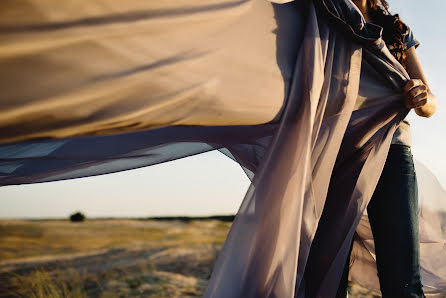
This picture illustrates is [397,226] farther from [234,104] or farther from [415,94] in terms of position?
[234,104]

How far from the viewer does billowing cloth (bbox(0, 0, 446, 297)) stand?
0.70 m

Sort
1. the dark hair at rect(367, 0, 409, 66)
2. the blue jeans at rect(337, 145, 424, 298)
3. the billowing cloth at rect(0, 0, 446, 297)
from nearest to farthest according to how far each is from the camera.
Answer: the billowing cloth at rect(0, 0, 446, 297) < the blue jeans at rect(337, 145, 424, 298) < the dark hair at rect(367, 0, 409, 66)

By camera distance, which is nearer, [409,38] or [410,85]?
[410,85]

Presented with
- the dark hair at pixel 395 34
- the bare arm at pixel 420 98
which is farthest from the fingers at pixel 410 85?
the dark hair at pixel 395 34

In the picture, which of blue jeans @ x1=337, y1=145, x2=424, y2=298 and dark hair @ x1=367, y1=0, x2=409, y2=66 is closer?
blue jeans @ x1=337, y1=145, x2=424, y2=298

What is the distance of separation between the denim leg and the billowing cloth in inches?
3.2

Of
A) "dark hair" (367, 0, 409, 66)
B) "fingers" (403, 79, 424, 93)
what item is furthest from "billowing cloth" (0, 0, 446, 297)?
"dark hair" (367, 0, 409, 66)

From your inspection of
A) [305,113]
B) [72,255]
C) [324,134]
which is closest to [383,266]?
[324,134]

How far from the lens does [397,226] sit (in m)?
1.34

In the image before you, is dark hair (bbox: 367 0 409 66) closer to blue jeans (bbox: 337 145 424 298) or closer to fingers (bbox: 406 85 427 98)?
fingers (bbox: 406 85 427 98)

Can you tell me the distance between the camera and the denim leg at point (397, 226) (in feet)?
4.27

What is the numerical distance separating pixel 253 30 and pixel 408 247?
0.98 metres

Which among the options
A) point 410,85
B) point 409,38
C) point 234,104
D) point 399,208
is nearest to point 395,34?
point 409,38

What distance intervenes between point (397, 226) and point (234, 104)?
2.80 feet
